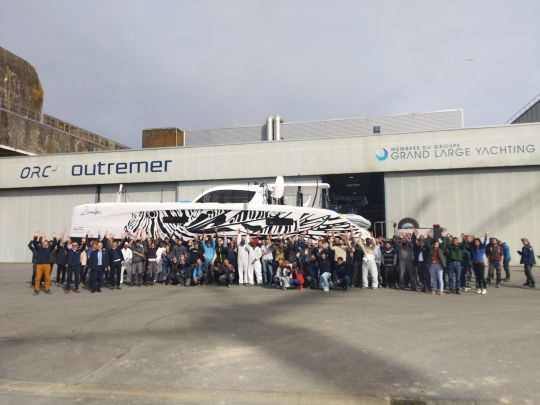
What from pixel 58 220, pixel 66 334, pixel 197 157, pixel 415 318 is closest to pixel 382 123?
pixel 197 157

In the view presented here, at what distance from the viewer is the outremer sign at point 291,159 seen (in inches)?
758

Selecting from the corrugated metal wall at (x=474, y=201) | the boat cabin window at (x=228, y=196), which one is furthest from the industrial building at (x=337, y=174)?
the boat cabin window at (x=228, y=196)

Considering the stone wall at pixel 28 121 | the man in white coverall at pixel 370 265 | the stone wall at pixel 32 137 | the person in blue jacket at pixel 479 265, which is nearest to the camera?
the person in blue jacket at pixel 479 265

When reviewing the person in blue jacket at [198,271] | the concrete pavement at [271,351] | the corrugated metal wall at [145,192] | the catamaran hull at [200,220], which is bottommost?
the concrete pavement at [271,351]

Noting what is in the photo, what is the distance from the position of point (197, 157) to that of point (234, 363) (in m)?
18.5

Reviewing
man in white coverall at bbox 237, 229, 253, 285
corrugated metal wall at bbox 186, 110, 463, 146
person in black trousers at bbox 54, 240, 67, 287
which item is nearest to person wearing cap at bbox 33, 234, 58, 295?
person in black trousers at bbox 54, 240, 67, 287

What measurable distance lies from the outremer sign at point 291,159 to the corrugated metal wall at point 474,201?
545 mm

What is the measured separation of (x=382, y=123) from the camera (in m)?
30.5

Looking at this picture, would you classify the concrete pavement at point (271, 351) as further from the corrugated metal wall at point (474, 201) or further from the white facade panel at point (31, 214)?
the white facade panel at point (31, 214)

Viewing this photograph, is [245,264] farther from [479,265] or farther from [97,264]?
[479,265]

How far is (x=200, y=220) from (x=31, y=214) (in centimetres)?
1620

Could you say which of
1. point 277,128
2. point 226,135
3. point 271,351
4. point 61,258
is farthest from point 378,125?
point 271,351

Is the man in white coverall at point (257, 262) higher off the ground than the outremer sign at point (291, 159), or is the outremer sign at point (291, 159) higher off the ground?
the outremer sign at point (291, 159)

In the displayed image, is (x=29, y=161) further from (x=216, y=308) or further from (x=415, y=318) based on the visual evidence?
(x=415, y=318)
